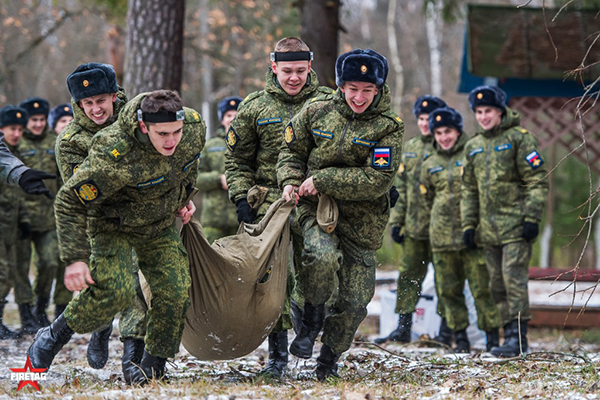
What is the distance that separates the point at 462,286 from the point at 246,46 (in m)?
18.9

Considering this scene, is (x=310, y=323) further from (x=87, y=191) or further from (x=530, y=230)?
(x=530, y=230)

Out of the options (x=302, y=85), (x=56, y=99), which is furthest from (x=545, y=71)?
(x=56, y=99)

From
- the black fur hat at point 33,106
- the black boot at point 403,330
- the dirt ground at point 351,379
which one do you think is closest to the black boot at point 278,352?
the dirt ground at point 351,379

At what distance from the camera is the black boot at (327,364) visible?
571cm

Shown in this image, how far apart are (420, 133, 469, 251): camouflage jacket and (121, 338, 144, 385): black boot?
388cm

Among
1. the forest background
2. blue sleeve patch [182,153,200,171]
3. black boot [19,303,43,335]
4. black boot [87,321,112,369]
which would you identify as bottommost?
black boot [19,303,43,335]

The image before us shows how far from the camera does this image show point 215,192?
31.6 feet

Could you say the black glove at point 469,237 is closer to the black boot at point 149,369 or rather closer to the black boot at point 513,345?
the black boot at point 513,345

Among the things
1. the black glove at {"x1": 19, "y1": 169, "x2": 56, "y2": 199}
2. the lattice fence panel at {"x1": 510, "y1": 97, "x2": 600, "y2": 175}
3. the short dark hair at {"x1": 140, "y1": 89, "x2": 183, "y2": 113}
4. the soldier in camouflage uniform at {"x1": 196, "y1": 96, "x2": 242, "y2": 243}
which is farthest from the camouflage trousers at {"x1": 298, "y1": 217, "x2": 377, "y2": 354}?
the lattice fence panel at {"x1": 510, "y1": 97, "x2": 600, "y2": 175}

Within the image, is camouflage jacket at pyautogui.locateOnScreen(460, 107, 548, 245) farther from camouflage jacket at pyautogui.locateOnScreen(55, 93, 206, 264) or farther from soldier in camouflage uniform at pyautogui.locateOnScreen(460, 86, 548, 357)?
camouflage jacket at pyautogui.locateOnScreen(55, 93, 206, 264)

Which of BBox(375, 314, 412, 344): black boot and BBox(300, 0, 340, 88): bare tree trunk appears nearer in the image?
BBox(375, 314, 412, 344): black boot

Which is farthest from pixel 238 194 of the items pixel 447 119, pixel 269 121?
pixel 447 119

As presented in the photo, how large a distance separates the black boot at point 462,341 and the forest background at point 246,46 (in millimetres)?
3716

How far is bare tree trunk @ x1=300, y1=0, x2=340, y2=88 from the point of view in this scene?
10383 mm
